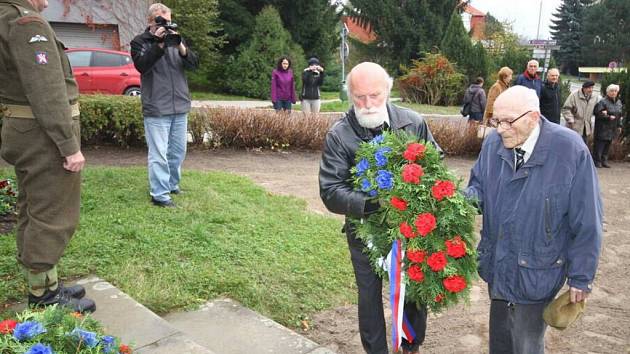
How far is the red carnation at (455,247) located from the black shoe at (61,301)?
217cm

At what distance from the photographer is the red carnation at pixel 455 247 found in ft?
8.91

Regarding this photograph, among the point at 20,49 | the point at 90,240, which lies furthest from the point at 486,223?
the point at 90,240

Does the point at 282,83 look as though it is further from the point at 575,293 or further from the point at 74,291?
the point at 575,293

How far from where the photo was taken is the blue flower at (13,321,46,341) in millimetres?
1983

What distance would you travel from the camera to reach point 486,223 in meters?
2.94

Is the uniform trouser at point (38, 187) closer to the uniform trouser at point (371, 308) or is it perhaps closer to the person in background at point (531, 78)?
the uniform trouser at point (371, 308)

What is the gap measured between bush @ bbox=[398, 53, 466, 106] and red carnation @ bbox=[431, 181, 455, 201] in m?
23.1

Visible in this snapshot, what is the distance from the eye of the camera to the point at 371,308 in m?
3.18

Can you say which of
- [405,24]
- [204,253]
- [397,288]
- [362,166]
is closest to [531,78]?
[204,253]

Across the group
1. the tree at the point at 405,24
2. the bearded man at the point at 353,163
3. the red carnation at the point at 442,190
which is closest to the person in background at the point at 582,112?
the bearded man at the point at 353,163

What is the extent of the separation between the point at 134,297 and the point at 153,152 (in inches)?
85.8

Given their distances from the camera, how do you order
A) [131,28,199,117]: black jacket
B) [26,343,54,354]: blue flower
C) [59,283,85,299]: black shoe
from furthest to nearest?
[131,28,199,117]: black jacket
[59,283,85,299]: black shoe
[26,343,54,354]: blue flower

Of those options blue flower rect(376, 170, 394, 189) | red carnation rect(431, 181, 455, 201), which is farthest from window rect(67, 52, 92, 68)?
red carnation rect(431, 181, 455, 201)

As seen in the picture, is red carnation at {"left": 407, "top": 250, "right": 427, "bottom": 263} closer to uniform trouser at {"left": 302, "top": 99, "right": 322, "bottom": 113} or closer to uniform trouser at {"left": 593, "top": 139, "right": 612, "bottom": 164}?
uniform trouser at {"left": 302, "top": 99, "right": 322, "bottom": 113}
